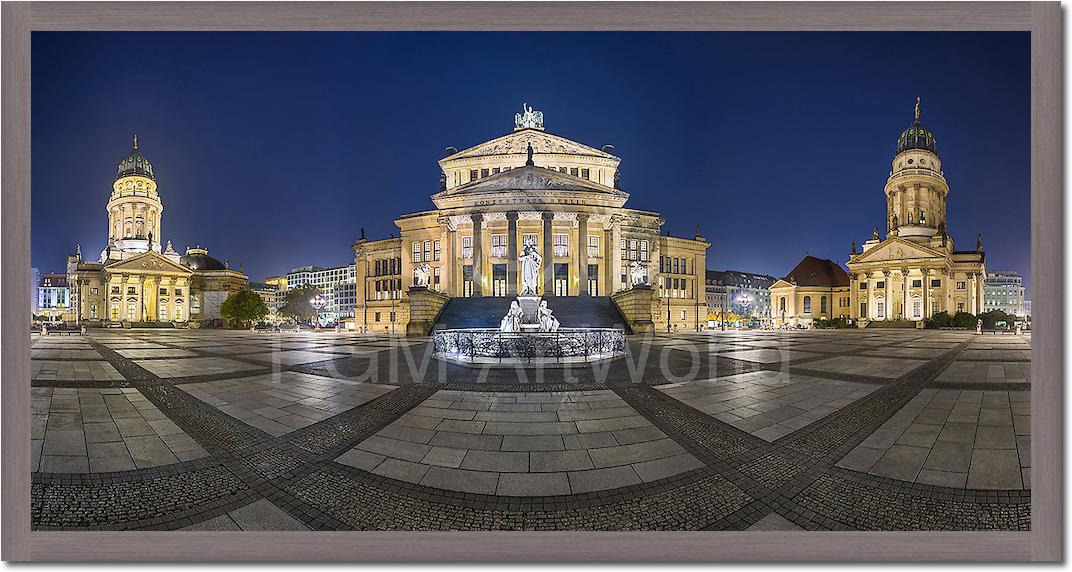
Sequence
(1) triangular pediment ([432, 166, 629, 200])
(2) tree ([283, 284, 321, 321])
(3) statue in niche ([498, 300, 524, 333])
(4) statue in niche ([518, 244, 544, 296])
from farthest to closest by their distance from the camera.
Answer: (1) triangular pediment ([432, 166, 629, 200])
(4) statue in niche ([518, 244, 544, 296])
(3) statue in niche ([498, 300, 524, 333])
(2) tree ([283, 284, 321, 321])

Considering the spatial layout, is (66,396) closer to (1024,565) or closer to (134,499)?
(134,499)

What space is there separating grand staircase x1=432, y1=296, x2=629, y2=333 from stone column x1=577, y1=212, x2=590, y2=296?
0.45 metres

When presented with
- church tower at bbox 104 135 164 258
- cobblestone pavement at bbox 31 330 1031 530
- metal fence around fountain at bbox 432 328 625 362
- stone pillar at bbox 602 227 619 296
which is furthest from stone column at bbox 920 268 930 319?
stone pillar at bbox 602 227 619 296

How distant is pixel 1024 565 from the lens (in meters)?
2.18

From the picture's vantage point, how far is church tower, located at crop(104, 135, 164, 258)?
2.50m

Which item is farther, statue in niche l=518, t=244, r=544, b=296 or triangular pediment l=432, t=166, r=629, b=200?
triangular pediment l=432, t=166, r=629, b=200

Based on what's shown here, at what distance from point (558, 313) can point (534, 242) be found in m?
4.82

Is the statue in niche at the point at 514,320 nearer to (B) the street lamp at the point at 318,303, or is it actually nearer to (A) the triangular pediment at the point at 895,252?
(B) the street lamp at the point at 318,303

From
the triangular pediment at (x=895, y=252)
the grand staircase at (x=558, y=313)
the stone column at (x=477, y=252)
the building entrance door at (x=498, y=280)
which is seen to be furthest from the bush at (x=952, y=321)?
the building entrance door at (x=498, y=280)

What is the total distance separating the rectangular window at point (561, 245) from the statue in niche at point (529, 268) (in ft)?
11.5

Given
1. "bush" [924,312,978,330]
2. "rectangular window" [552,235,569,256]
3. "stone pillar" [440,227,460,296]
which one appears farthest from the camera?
"rectangular window" [552,235,569,256]

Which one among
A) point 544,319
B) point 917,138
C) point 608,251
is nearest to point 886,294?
point 917,138

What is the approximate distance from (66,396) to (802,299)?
548 cm

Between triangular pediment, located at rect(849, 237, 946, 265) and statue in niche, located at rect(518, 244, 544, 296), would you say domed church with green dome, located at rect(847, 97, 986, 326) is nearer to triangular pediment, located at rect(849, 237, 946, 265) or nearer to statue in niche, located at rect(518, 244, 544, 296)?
triangular pediment, located at rect(849, 237, 946, 265)
